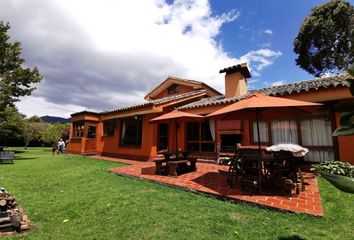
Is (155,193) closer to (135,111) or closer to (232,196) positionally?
(232,196)

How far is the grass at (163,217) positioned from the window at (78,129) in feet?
44.6

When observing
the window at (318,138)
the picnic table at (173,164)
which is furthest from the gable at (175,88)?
the window at (318,138)

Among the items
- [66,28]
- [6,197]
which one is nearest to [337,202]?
[6,197]

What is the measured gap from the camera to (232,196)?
211 inches

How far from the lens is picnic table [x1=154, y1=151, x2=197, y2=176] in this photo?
7.99m

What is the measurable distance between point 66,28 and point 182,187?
1026cm

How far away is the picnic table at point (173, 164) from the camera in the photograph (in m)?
7.99

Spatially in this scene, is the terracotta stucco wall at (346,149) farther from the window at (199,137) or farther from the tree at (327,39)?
the tree at (327,39)

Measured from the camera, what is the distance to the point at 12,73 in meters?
17.3

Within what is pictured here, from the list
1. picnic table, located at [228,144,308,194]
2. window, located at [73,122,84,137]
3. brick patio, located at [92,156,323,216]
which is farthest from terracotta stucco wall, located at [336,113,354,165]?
window, located at [73,122,84,137]

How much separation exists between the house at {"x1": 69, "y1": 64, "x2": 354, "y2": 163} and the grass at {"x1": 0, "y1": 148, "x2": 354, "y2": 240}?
2.35 m

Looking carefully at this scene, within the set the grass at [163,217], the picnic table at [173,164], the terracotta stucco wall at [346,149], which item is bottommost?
the grass at [163,217]

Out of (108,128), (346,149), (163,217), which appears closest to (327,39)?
(346,149)

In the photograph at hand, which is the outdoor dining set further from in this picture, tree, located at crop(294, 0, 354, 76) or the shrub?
tree, located at crop(294, 0, 354, 76)
